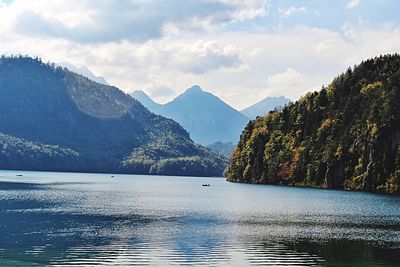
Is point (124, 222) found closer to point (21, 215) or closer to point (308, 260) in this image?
point (21, 215)

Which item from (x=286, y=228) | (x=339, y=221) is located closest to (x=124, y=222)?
(x=286, y=228)

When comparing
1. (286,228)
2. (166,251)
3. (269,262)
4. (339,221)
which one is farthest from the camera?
(339,221)

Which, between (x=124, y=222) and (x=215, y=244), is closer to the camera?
(x=215, y=244)

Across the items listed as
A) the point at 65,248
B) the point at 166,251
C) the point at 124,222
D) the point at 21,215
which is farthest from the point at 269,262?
the point at 21,215

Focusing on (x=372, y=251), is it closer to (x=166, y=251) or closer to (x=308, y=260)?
(x=308, y=260)

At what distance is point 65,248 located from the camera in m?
63.8

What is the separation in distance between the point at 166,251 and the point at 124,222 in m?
31.5

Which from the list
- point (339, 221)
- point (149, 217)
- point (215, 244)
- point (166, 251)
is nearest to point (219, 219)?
point (149, 217)

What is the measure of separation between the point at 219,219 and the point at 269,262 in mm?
44078

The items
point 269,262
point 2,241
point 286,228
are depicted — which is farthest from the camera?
point 286,228

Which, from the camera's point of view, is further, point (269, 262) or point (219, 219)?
point (219, 219)

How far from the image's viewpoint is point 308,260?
192ft

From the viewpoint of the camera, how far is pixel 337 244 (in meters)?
70.5

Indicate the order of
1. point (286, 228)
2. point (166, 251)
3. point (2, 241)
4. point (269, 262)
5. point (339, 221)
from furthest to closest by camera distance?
point (339, 221)
point (286, 228)
point (2, 241)
point (166, 251)
point (269, 262)
